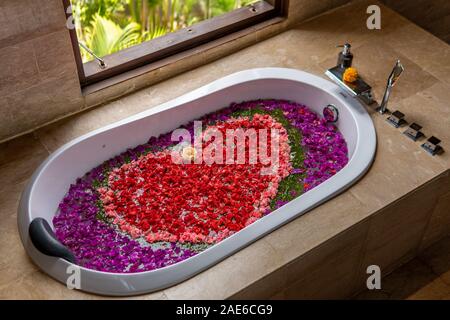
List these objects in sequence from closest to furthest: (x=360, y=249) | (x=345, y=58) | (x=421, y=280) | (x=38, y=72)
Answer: (x=360, y=249), (x=38, y=72), (x=421, y=280), (x=345, y=58)

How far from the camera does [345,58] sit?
3.18 meters

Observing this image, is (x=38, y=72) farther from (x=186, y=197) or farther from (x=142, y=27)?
(x=142, y=27)

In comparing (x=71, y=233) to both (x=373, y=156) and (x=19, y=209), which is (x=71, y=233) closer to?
(x=19, y=209)

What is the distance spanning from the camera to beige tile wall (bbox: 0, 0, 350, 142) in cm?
267

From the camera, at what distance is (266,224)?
2588 mm

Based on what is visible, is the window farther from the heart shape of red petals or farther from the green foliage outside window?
the heart shape of red petals

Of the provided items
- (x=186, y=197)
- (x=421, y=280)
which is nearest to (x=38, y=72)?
(x=186, y=197)

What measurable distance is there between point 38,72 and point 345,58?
1491mm

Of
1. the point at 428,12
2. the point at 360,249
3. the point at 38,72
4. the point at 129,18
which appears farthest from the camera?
the point at 129,18

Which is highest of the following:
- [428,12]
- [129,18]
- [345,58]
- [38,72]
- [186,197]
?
[38,72]

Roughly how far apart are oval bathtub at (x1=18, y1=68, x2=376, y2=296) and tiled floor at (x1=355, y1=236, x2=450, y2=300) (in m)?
0.62

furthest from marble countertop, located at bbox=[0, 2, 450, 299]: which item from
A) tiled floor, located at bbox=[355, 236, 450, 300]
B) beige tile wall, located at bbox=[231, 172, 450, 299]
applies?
tiled floor, located at bbox=[355, 236, 450, 300]

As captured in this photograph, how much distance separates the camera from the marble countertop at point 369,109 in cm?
246
